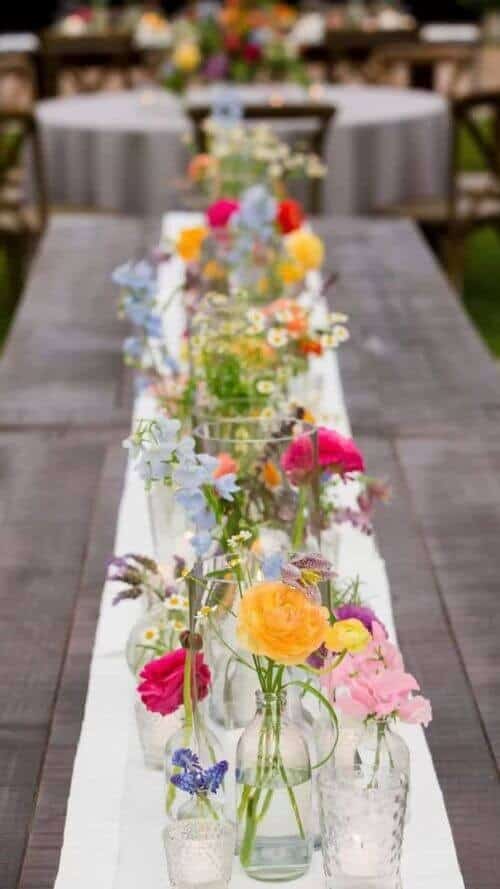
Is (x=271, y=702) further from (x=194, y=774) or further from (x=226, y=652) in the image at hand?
(x=226, y=652)

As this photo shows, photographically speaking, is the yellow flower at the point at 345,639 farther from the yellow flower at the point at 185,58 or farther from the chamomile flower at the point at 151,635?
the yellow flower at the point at 185,58

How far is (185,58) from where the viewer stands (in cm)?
648

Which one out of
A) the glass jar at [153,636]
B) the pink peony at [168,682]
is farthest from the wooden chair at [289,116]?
the pink peony at [168,682]

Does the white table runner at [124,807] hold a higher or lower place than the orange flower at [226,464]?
lower

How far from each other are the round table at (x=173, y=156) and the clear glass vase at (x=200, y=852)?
4.92m

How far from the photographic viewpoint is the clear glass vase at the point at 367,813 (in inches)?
44.8

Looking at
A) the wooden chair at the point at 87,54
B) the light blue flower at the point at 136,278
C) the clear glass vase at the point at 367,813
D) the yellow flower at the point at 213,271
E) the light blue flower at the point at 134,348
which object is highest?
the wooden chair at the point at 87,54

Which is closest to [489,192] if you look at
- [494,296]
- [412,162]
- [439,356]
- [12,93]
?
[412,162]

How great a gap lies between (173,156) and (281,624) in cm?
508

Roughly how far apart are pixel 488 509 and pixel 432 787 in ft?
2.62

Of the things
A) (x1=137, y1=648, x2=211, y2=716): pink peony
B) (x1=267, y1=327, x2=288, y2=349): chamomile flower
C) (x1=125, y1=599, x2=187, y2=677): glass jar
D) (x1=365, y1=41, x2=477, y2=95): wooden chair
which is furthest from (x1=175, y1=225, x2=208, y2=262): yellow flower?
(x1=365, y1=41, x2=477, y2=95): wooden chair

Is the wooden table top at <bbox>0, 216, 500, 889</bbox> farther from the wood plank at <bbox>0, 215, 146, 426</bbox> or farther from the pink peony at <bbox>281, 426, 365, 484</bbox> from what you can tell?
the pink peony at <bbox>281, 426, 365, 484</bbox>

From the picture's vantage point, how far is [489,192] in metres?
6.15

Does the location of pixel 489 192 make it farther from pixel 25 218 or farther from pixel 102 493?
pixel 102 493
